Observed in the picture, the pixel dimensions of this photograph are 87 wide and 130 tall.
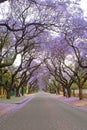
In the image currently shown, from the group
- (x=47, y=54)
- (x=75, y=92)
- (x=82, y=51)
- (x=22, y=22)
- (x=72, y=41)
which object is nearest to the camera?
(x=22, y=22)

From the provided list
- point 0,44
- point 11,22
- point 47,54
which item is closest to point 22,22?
point 11,22

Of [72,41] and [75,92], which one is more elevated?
[72,41]

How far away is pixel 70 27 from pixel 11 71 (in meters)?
42.6

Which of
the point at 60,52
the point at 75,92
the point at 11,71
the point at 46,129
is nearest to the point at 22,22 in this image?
the point at 46,129

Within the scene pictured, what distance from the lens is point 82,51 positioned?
46.4m

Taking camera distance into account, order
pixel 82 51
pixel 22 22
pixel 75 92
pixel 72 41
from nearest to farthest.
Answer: pixel 22 22, pixel 72 41, pixel 82 51, pixel 75 92

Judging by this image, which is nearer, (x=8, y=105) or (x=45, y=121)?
(x=45, y=121)

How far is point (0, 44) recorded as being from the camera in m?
35.5

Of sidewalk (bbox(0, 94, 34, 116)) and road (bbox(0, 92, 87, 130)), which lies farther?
sidewalk (bbox(0, 94, 34, 116))

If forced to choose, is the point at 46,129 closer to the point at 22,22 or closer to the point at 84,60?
the point at 22,22

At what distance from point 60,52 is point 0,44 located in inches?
669

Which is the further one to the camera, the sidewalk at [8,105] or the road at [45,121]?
the sidewalk at [8,105]

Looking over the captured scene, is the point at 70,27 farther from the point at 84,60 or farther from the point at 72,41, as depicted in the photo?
the point at 84,60

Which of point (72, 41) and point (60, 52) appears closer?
point (72, 41)
